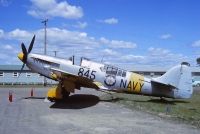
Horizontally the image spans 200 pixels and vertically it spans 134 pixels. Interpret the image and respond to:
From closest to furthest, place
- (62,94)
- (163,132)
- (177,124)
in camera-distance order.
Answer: (163,132), (177,124), (62,94)

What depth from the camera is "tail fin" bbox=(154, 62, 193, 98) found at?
865 inches

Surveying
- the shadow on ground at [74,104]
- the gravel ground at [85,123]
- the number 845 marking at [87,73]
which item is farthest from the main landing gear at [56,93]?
the gravel ground at [85,123]

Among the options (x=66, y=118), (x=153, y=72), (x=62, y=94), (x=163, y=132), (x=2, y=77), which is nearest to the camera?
(x=163, y=132)

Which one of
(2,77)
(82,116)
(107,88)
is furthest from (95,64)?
(2,77)

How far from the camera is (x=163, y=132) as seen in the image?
11258 millimetres

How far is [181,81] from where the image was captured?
864 inches

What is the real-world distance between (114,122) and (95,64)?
9624 millimetres

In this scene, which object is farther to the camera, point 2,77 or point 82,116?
point 2,77

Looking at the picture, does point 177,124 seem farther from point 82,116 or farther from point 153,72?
point 153,72

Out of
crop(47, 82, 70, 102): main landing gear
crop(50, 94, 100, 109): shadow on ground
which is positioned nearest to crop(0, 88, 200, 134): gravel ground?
crop(50, 94, 100, 109): shadow on ground

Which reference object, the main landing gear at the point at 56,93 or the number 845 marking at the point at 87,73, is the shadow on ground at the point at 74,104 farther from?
the number 845 marking at the point at 87,73

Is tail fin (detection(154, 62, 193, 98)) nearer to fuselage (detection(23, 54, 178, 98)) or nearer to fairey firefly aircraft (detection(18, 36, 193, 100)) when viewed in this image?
fairey firefly aircraft (detection(18, 36, 193, 100))

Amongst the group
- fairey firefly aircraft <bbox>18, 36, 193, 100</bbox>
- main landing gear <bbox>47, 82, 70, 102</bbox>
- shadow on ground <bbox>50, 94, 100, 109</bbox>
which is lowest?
shadow on ground <bbox>50, 94, 100, 109</bbox>

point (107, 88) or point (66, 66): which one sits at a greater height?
point (66, 66)
